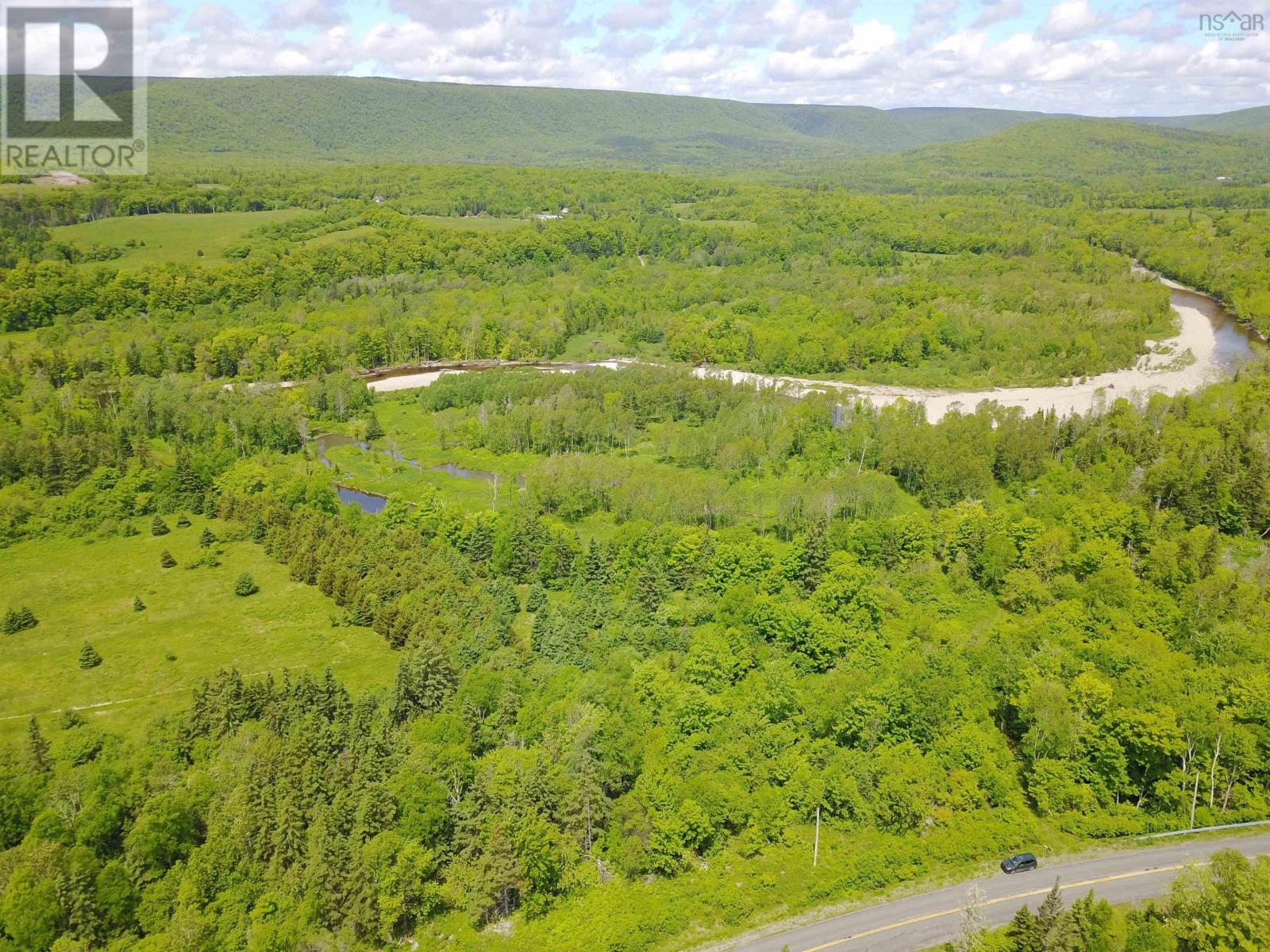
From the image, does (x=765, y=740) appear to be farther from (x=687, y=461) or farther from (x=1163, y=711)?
(x=687, y=461)

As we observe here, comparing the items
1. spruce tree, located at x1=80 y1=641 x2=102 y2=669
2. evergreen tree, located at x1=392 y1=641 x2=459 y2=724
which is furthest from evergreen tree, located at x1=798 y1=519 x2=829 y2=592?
spruce tree, located at x1=80 y1=641 x2=102 y2=669

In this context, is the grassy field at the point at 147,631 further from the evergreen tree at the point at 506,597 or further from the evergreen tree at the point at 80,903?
the evergreen tree at the point at 80,903

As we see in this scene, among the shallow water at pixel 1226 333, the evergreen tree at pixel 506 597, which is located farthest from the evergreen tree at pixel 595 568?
the shallow water at pixel 1226 333

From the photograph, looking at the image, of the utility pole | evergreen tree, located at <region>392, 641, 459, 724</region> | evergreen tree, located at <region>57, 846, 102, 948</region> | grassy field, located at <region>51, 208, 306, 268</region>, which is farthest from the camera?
grassy field, located at <region>51, 208, 306, 268</region>

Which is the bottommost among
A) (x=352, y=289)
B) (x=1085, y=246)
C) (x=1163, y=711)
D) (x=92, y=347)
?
(x=1163, y=711)

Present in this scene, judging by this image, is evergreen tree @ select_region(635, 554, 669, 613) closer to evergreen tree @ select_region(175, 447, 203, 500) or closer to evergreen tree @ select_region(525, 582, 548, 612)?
A: evergreen tree @ select_region(525, 582, 548, 612)

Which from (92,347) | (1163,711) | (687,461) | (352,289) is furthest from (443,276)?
(1163,711)

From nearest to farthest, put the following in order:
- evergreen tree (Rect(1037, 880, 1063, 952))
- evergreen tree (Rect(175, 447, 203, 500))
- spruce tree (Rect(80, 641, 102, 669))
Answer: evergreen tree (Rect(1037, 880, 1063, 952)), spruce tree (Rect(80, 641, 102, 669)), evergreen tree (Rect(175, 447, 203, 500))
